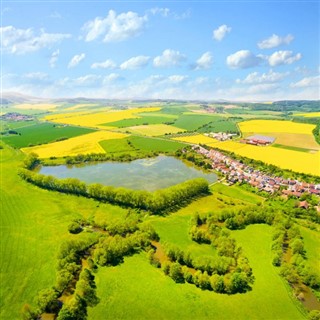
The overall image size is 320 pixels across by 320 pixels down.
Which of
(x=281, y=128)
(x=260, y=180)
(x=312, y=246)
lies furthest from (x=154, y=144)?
(x=312, y=246)

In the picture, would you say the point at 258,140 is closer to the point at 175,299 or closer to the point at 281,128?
the point at 281,128

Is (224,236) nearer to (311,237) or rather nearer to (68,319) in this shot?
(311,237)

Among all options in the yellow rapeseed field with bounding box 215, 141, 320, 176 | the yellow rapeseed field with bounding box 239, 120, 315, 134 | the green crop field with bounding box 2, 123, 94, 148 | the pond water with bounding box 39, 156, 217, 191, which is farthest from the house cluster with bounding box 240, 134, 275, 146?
the green crop field with bounding box 2, 123, 94, 148

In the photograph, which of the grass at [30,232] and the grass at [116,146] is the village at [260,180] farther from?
the grass at [116,146]

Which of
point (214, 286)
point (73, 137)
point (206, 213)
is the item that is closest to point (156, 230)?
point (206, 213)

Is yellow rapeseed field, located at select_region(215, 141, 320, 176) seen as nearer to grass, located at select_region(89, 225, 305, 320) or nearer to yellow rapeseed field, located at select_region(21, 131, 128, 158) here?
yellow rapeseed field, located at select_region(21, 131, 128, 158)

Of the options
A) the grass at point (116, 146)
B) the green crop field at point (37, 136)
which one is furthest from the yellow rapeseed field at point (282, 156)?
the green crop field at point (37, 136)
